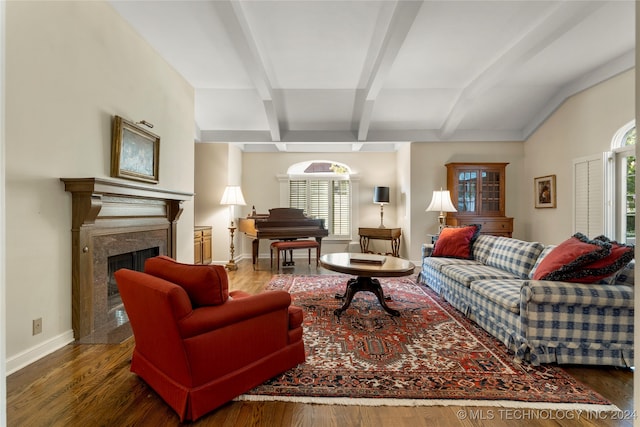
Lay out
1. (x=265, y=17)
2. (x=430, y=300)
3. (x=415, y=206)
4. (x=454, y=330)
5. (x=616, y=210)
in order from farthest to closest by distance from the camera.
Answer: (x=415, y=206) → (x=616, y=210) → (x=430, y=300) → (x=265, y=17) → (x=454, y=330)

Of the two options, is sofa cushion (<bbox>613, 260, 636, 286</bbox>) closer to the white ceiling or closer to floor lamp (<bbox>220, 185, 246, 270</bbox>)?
the white ceiling

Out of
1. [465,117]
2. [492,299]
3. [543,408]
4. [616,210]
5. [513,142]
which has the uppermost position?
[465,117]

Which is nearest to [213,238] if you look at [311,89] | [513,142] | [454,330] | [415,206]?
[311,89]

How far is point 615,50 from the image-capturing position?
3844 mm

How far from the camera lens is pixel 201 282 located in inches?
63.9

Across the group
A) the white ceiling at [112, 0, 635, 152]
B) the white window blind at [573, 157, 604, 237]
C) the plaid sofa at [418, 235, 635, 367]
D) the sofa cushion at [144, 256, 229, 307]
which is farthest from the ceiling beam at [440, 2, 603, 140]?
the sofa cushion at [144, 256, 229, 307]

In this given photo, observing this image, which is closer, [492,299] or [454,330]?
[492,299]

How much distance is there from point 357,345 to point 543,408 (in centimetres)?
120

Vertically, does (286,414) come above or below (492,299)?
below

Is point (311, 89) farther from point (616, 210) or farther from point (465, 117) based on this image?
point (616, 210)

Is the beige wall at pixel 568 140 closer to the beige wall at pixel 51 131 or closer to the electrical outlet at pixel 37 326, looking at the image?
the beige wall at pixel 51 131

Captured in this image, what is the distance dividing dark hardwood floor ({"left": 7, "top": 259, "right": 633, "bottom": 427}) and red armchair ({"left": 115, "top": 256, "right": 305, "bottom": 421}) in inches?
3.3

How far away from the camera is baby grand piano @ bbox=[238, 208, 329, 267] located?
17.7ft

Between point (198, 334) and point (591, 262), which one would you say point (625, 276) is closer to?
point (591, 262)
